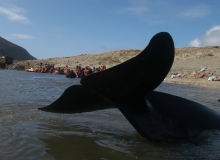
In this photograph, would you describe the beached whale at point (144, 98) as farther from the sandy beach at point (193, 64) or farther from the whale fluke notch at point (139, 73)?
the sandy beach at point (193, 64)

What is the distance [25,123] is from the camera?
16.5 feet

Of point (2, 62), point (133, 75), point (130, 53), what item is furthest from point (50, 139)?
point (2, 62)

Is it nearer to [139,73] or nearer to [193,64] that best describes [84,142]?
[139,73]

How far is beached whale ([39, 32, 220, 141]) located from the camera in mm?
3271

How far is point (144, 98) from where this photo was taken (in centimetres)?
376

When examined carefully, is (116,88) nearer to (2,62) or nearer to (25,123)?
(25,123)

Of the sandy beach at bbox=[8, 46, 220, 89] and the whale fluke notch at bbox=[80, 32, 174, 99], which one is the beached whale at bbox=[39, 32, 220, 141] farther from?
the sandy beach at bbox=[8, 46, 220, 89]

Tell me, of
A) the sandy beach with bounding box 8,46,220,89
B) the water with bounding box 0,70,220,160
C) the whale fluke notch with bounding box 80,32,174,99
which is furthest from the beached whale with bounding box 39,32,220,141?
the sandy beach with bounding box 8,46,220,89

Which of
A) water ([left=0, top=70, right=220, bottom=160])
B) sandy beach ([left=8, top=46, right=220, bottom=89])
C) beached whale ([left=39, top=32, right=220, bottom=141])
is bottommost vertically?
water ([left=0, top=70, right=220, bottom=160])

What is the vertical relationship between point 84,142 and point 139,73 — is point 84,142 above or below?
below

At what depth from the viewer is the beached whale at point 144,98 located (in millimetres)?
3271

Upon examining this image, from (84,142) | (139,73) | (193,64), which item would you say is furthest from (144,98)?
(193,64)

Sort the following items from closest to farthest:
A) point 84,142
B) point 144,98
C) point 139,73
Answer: point 139,73 → point 144,98 → point 84,142

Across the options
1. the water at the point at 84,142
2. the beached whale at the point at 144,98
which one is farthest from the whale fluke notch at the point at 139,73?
the water at the point at 84,142
